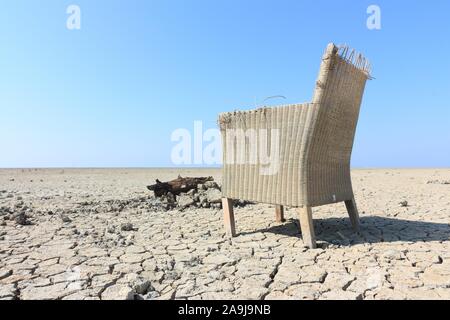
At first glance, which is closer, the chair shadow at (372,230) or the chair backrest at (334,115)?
the chair backrest at (334,115)

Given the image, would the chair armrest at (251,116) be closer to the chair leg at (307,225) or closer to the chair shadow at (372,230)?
the chair leg at (307,225)

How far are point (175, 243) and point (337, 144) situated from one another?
177 cm

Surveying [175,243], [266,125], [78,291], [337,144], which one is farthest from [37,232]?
[337,144]

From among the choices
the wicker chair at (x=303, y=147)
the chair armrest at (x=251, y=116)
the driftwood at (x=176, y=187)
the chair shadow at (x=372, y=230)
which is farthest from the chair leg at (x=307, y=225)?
the driftwood at (x=176, y=187)

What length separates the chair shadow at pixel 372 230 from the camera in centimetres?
322

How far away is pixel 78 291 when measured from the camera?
7.21 feet

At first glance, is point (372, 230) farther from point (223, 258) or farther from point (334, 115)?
point (223, 258)

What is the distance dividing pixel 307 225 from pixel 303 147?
652 mm

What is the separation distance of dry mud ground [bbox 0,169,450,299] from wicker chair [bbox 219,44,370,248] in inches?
14.6

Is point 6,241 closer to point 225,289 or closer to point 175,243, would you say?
point 175,243

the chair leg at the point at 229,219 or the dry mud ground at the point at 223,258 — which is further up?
the chair leg at the point at 229,219

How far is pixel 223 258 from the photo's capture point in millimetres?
2793

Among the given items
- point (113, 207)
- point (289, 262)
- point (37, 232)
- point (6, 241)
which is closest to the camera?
point (289, 262)

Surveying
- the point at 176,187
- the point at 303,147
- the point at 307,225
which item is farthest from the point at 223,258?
the point at 176,187
